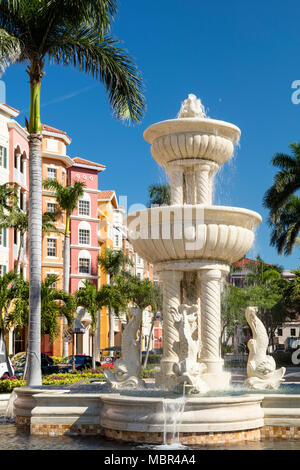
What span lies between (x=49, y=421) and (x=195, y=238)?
4510 millimetres

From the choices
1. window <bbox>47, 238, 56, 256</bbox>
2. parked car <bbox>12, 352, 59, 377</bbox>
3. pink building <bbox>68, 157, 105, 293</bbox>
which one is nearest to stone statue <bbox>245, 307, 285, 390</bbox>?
parked car <bbox>12, 352, 59, 377</bbox>

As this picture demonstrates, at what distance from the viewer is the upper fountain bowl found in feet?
44.8

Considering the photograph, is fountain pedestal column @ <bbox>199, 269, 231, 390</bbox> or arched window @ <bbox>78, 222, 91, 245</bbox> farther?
arched window @ <bbox>78, 222, 91, 245</bbox>

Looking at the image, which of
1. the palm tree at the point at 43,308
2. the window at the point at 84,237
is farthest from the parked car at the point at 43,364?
the window at the point at 84,237

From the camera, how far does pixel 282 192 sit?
32031 millimetres

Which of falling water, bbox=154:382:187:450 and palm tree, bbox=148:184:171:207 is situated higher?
palm tree, bbox=148:184:171:207

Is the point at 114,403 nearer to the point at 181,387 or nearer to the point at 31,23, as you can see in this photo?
the point at 181,387

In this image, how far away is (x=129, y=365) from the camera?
12727mm

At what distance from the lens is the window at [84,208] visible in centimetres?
4984

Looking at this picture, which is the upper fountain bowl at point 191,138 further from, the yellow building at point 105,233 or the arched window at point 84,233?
the yellow building at point 105,233

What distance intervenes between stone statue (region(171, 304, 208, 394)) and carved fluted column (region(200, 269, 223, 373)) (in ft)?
1.92

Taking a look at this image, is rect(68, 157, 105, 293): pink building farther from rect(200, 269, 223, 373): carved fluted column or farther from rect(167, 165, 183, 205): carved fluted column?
rect(200, 269, 223, 373): carved fluted column
